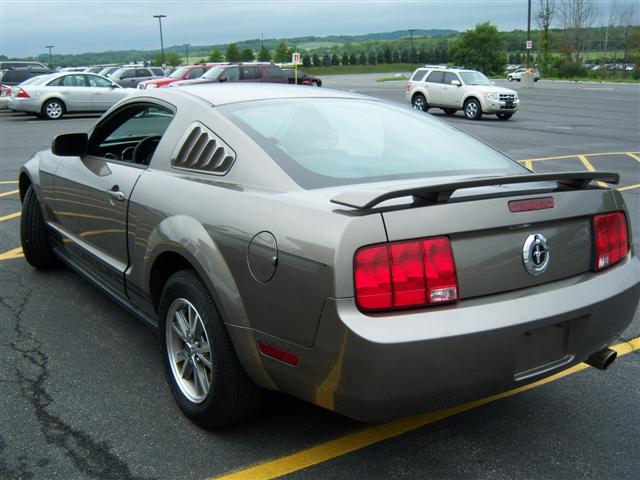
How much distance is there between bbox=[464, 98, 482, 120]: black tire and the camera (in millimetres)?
22516

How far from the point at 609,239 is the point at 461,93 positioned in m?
20.9

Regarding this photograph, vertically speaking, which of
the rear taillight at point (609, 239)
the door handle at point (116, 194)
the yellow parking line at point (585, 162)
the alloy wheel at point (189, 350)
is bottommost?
the yellow parking line at point (585, 162)

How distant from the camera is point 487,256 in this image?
2609mm

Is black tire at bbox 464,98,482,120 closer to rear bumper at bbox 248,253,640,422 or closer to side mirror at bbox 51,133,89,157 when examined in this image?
side mirror at bbox 51,133,89,157

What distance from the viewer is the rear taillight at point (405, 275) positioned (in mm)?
2451

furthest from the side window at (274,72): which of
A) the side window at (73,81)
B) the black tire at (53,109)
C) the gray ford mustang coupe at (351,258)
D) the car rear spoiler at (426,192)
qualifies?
the car rear spoiler at (426,192)

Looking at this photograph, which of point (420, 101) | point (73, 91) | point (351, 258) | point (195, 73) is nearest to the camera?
point (351, 258)

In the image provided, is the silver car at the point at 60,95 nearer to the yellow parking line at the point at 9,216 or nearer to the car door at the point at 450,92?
the car door at the point at 450,92

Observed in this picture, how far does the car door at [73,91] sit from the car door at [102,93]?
17 cm

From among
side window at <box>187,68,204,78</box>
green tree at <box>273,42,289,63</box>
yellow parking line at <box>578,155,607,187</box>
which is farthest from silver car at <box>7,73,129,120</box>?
green tree at <box>273,42,289,63</box>

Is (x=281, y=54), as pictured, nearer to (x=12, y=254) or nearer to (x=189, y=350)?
(x=12, y=254)

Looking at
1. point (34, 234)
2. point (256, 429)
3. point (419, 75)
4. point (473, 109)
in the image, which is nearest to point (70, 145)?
point (34, 234)

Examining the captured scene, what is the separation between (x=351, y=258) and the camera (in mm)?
2439

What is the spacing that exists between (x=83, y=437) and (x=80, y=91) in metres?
21.4
